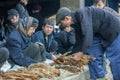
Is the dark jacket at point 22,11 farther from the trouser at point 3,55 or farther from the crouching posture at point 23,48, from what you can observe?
the trouser at point 3,55

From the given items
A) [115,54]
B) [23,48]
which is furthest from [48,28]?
[115,54]

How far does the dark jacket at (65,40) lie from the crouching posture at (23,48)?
0.98 meters

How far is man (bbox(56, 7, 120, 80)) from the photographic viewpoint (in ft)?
24.6

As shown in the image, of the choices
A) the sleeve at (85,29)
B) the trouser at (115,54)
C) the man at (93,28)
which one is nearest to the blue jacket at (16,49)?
the man at (93,28)

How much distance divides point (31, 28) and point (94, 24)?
194 centimetres

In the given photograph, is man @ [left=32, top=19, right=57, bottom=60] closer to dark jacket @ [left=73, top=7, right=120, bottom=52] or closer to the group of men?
the group of men

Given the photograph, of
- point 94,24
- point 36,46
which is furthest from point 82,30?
point 36,46

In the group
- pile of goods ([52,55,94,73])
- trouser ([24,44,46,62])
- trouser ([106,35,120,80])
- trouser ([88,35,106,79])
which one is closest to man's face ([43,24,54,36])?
trouser ([24,44,46,62])

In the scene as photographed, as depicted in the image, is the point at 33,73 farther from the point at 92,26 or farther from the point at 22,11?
the point at 22,11

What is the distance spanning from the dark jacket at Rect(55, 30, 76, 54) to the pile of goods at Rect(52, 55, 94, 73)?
119 cm

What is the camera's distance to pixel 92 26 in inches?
303

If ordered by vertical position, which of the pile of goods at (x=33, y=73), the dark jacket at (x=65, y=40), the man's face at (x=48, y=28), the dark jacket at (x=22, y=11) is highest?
the dark jacket at (x=22, y=11)

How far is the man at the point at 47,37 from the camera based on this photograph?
972 centimetres

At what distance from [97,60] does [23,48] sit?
1563mm
